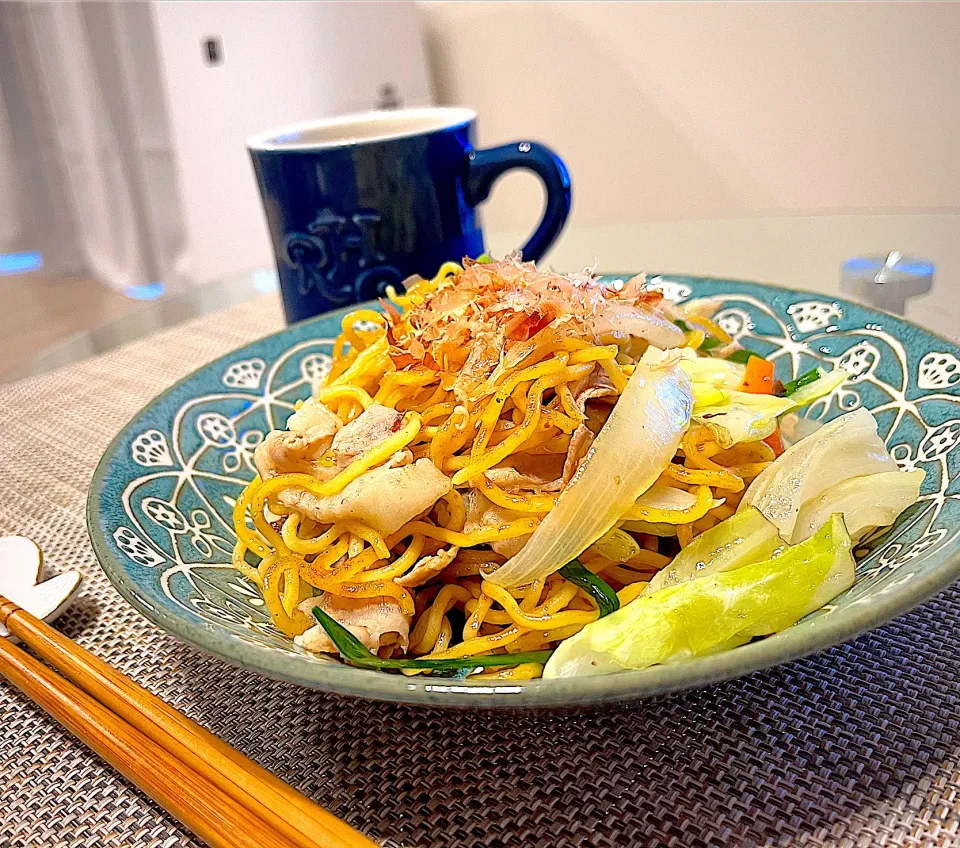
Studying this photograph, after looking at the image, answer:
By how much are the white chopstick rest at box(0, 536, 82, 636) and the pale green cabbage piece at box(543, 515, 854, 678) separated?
0.61 m

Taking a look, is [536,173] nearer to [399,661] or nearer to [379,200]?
[379,200]

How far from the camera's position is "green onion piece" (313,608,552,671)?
774 mm

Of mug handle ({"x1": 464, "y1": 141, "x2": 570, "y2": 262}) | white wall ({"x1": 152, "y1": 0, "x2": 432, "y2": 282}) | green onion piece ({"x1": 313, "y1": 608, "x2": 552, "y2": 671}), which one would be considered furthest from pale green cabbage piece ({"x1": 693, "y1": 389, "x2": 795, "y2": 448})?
white wall ({"x1": 152, "y1": 0, "x2": 432, "y2": 282})

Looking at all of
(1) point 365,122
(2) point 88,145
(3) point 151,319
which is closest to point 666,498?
(1) point 365,122

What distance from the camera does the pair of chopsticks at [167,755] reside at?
0.65 meters

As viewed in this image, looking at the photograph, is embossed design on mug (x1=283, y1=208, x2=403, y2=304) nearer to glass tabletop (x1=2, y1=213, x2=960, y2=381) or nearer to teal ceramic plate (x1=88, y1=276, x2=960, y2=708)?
teal ceramic plate (x1=88, y1=276, x2=960, y2=708)

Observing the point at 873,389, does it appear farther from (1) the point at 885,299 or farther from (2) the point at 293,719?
(2) the point at 293,719

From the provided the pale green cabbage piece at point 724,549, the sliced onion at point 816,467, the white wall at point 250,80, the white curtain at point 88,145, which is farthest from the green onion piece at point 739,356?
the white curtain at point 88,145

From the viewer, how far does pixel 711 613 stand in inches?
28.4

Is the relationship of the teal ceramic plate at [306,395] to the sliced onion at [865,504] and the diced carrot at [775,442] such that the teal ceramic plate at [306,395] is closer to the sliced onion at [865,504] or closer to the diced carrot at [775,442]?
the sliced onion at [865,504]

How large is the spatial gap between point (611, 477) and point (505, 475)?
0.12 m

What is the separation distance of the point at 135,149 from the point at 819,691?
585cm

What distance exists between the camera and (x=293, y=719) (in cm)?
83

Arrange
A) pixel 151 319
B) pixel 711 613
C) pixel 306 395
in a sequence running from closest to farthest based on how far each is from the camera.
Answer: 1. pixel 711 613
2. pixel 306 395
3. pixel 151 319
